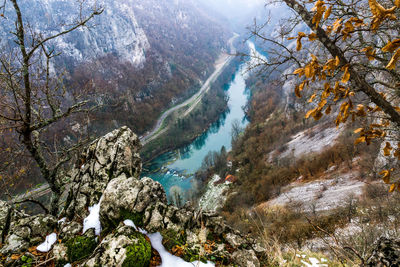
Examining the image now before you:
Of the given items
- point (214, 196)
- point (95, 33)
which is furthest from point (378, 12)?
point (95, 33)

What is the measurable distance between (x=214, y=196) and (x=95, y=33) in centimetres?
12879

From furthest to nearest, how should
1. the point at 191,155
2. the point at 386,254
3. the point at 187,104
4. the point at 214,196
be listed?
the point at 187,104 → the point at 191,155 → the point at 214,196 → the point at 386,254

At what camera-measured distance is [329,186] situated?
25.4 metres

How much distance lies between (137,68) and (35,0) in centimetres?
6627

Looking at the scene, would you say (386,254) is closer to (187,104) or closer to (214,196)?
(214,196)

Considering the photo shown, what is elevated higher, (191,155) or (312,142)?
(191,155)

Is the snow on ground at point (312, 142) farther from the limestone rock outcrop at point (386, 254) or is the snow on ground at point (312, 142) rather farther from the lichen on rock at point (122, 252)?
the lichen on rock at point (122, 252)

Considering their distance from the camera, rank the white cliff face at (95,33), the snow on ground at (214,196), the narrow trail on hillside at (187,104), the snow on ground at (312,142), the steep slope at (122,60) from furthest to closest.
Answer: the white cliff face at (95,33) → the steep slope at (122,60) → the narrow trail on hillside at (187,104) → the snow on ground at (214,196) → the snow on ground at (312,142)

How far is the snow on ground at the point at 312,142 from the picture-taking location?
125ft

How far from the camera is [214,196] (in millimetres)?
43531

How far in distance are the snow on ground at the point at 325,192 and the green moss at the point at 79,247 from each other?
61.7 feet

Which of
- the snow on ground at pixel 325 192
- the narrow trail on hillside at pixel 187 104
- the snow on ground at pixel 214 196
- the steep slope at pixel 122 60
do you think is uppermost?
the steep slope at pixel 122 60

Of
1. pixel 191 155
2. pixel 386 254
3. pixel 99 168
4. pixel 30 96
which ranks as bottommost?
pixel 191 155

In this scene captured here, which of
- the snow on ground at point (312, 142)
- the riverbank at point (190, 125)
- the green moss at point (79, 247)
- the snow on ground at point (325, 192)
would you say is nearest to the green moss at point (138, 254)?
the green moss at point (79, 247)
